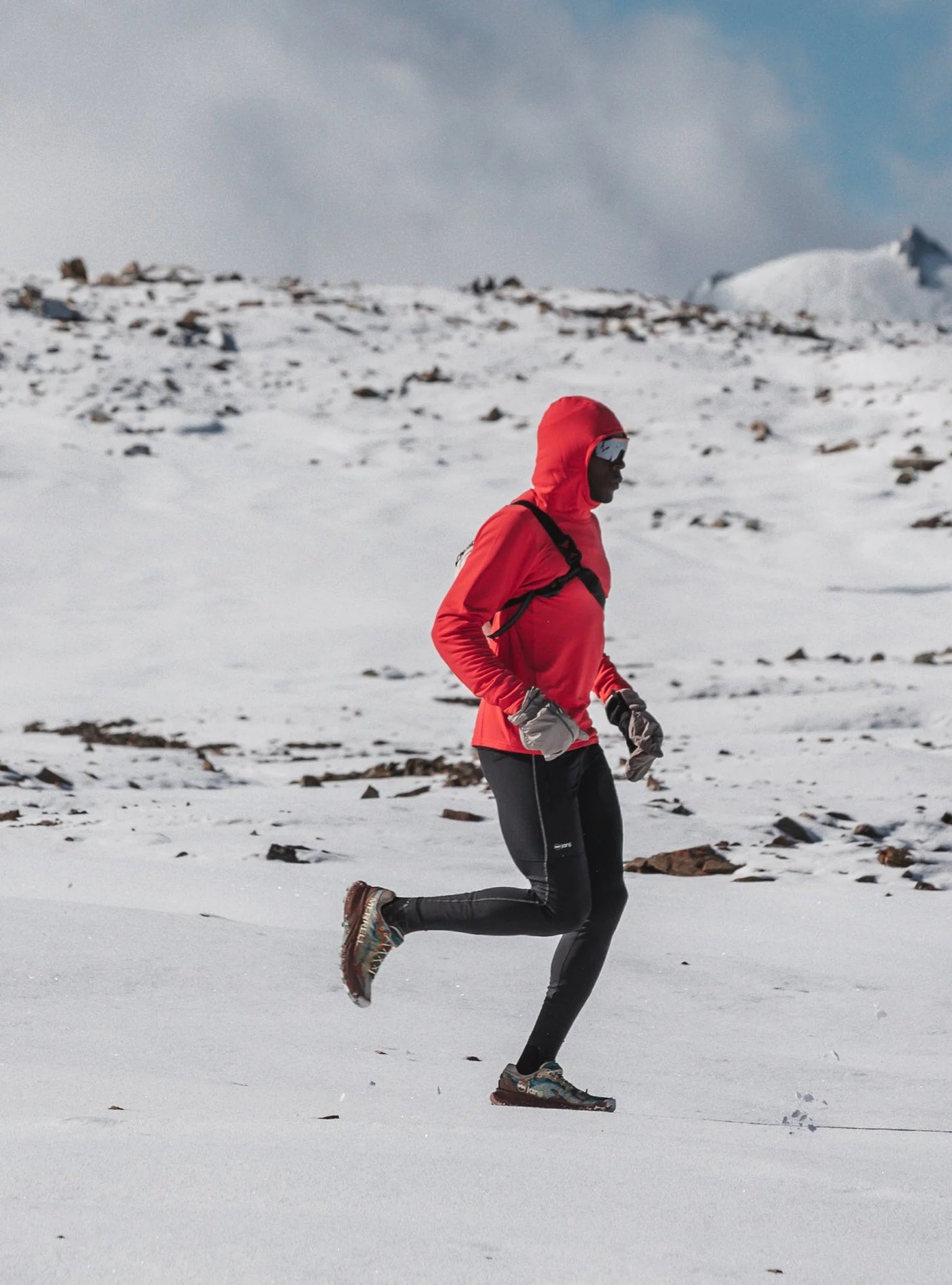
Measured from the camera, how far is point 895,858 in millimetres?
6086

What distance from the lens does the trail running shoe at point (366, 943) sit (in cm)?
352

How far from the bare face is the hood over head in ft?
0.05

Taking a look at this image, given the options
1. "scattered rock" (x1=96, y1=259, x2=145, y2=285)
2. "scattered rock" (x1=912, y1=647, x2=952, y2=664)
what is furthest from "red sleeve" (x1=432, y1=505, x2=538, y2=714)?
"scattered rock" (x1=96, y1=259, x2=145, y2=285)

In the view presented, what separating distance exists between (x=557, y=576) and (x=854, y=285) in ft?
304

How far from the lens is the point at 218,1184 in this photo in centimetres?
206

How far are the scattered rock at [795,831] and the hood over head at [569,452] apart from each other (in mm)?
3569

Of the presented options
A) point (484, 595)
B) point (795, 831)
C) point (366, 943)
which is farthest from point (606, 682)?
point (795, 831)

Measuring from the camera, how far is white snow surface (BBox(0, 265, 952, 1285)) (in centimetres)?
208

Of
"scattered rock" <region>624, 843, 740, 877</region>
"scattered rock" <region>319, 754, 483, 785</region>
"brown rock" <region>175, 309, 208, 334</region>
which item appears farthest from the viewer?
"brown rock" <region>175, 309, 208, 334</region>

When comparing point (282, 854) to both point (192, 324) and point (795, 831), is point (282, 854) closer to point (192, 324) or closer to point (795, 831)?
point (795, 831)

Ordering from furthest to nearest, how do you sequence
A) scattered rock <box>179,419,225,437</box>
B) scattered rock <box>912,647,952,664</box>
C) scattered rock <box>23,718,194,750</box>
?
scattered rock <box>179,419,225,437</box>
scattered rock <box>912,647,952,664</box>
scattered rock <box>23,718,194,750</box>

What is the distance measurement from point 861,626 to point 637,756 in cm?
→ 1017

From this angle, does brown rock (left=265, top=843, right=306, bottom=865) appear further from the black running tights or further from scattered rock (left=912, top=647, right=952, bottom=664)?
scattered rock (left=912, top=647, right=952, bottom=664)

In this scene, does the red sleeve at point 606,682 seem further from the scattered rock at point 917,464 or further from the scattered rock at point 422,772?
the scattered rock at point 917,464
